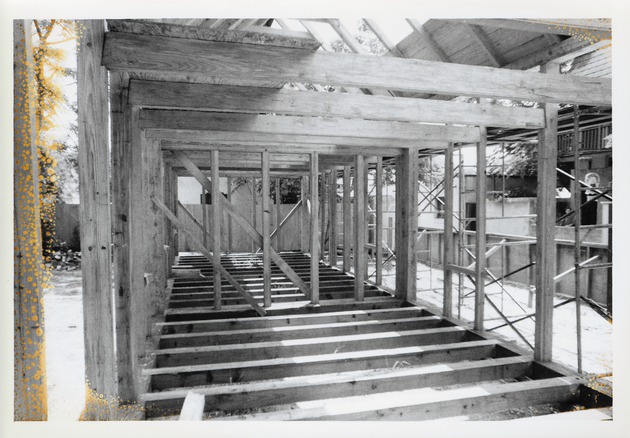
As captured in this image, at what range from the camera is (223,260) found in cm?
1067

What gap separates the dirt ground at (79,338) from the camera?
2613 mm

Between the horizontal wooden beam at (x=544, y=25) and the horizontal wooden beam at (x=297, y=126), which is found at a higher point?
the horizontal wooden beam at (x=544, y=25)

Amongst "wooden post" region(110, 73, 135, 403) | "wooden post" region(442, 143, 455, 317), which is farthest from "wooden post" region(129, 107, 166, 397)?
"wooden post" region(442, 143, 455, 317)

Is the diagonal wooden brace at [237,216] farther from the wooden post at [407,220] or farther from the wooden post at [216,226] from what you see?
the wooden post at [407,220]

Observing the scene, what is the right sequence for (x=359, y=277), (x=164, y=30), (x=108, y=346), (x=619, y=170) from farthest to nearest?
1. (x=359, y=277)
2. (x=619, y=170)
3. (x=164, y=30)
4. (x=108, y=346)

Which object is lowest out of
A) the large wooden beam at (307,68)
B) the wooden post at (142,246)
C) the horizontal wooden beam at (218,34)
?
the wooden post at (142,246)

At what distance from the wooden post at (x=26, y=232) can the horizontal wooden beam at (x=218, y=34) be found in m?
0.58

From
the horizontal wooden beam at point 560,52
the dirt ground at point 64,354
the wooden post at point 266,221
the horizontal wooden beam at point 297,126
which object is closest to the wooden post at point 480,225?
the horizontal wooden beam at point 297,126

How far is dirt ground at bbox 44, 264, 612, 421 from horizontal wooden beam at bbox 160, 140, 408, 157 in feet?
6.95

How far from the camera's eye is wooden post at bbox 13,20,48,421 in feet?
5.83

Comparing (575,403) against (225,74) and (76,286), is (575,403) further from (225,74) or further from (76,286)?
(76,286)

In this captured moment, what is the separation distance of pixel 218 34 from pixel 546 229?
372 cm

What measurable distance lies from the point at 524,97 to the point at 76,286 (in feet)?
33.8

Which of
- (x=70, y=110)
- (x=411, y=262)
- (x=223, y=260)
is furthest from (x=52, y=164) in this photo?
(x=223, y=260)
